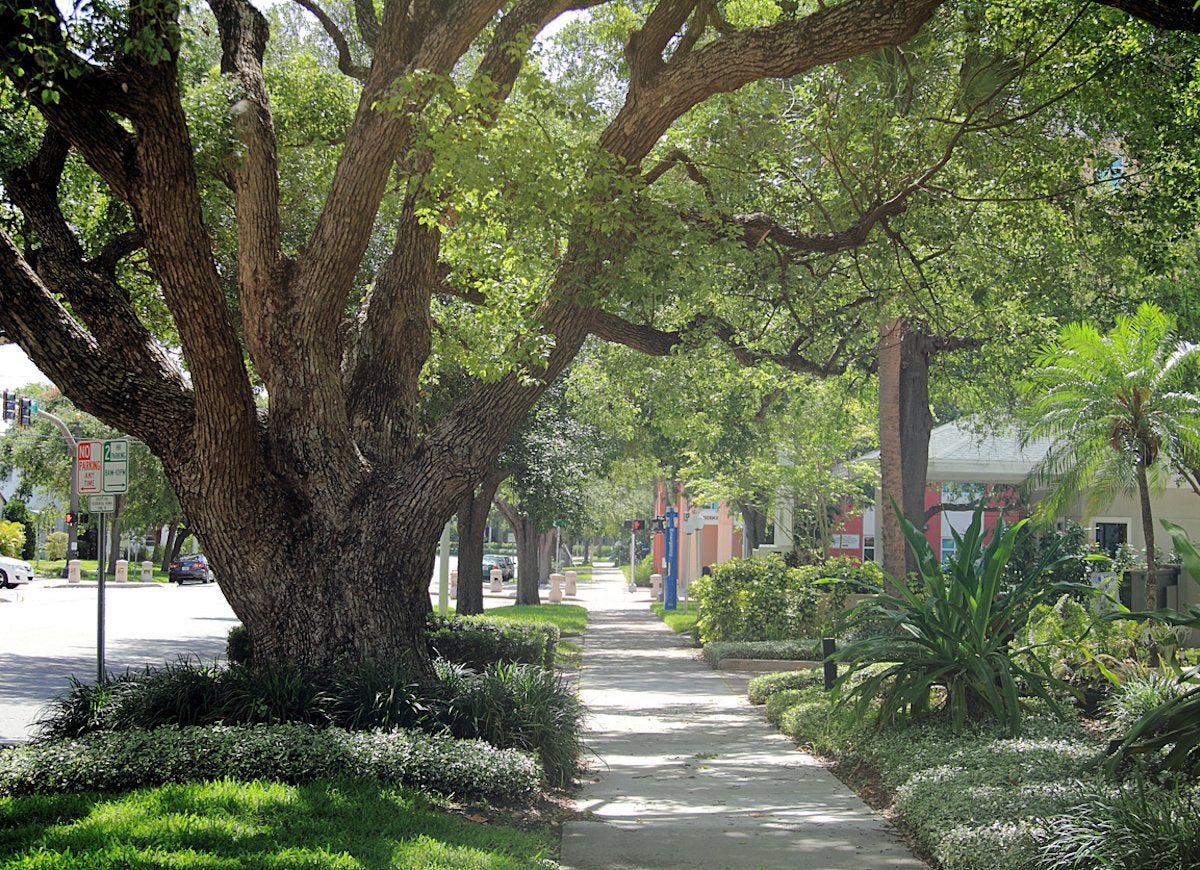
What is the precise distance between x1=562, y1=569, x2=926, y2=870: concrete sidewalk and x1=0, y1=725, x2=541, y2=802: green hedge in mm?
670

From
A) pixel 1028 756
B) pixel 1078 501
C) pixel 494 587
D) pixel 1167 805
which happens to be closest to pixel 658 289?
pixel 1028 756

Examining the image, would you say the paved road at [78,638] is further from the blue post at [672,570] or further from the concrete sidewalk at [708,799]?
the blue post at [672,570]

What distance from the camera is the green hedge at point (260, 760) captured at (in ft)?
25.6

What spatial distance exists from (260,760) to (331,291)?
3711 millimetres

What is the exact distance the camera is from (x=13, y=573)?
1791 inches

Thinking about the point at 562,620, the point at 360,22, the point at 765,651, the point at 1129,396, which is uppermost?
the point at 360,22

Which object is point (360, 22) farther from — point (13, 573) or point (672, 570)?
point (13, 573)

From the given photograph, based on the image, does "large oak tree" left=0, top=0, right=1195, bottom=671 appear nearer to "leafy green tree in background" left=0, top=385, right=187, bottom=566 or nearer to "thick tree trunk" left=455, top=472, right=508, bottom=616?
"thick tree trunk" left=455, top=472, right=508, bottom=616

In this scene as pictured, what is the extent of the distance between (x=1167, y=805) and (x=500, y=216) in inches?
272

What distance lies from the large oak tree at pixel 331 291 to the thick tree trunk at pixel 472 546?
14.5m

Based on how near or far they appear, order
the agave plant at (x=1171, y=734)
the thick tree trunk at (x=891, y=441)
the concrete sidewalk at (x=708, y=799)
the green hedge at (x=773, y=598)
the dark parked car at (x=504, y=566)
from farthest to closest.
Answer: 1. the dark parked car at (x=504, y=566)
2. the green hedge at (x=773, y=598)
3. the thick tree trunk at (x=891, y=441)
4. the concrete sidewalk at (x=708, y=799)
5. the agave plant at (x=1171, y=734)

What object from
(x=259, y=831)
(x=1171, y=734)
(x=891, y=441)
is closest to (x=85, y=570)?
(x=891, y=441)

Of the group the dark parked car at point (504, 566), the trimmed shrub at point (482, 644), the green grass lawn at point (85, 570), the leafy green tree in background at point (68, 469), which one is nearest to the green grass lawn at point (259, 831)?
the trimmed shrub at point (482, 644)

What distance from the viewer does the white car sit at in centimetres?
4497
